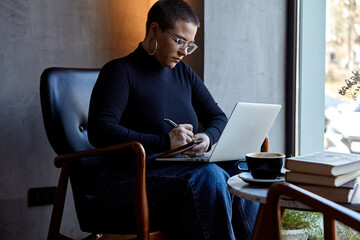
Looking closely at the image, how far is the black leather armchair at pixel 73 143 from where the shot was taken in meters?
1.54

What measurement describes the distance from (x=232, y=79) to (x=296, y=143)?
56cm

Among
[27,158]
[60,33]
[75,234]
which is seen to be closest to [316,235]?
[75,234]

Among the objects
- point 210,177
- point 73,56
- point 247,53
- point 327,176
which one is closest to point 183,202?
point 210,177

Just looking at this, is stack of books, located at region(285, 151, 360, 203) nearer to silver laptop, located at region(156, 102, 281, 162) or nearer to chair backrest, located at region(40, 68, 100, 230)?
silver laptop, located at region(156, 102, 281, 162)

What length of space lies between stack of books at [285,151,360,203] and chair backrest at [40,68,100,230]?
31.1 inches

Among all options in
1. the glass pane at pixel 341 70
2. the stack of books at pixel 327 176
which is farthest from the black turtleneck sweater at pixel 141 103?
the glass pane at pixel 341 70

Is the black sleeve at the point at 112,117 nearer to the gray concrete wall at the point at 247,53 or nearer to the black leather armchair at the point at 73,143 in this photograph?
the black leather armchair at the point at 73,143

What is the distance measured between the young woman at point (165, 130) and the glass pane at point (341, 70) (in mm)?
777

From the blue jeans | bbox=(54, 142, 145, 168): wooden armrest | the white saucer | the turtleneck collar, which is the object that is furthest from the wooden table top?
the turtleneck collar

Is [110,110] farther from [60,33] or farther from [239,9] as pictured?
[239,9]

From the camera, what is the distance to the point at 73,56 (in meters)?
2.25

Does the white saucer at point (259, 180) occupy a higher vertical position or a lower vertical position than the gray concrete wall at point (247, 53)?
lower

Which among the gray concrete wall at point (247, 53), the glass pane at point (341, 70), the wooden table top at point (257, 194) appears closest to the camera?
the wooden table top at point (257, 194)

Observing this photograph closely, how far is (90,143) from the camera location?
5.46 feet
